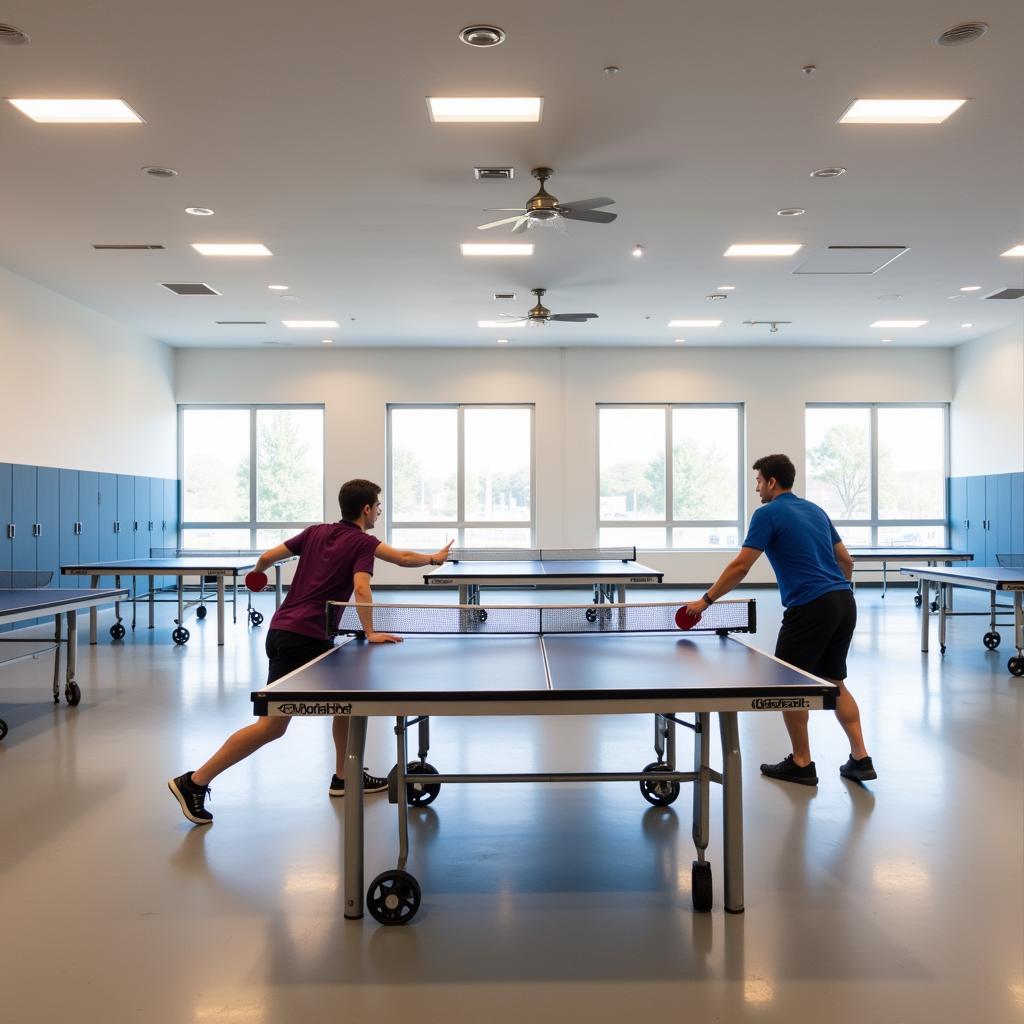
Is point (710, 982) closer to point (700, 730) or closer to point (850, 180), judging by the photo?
point (700, 730)

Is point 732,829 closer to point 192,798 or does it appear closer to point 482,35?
point 192,798

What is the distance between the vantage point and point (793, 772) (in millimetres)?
4145

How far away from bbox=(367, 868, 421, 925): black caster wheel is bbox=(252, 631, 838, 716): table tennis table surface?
25.3 inches

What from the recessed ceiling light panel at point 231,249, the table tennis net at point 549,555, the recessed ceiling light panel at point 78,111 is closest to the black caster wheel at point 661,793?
the table tennis net at point 549,555

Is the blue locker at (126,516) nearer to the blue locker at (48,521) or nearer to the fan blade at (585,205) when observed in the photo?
the blue locker at (48,521)

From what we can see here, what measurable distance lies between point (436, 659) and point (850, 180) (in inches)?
226

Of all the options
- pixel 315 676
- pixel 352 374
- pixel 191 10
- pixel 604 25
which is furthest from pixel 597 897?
pixel 352 374

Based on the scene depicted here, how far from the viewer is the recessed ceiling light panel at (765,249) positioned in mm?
8539

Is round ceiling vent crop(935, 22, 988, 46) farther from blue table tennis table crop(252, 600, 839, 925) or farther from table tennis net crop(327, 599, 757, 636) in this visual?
blue table tennis table crop(252, 600, 839, 925)

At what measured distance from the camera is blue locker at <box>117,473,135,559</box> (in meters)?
12.1

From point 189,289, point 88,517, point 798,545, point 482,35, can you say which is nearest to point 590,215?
point 482,35

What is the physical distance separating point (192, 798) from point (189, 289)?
8.17 meters

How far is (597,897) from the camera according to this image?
9.61ft

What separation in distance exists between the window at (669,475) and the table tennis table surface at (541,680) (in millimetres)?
11070
